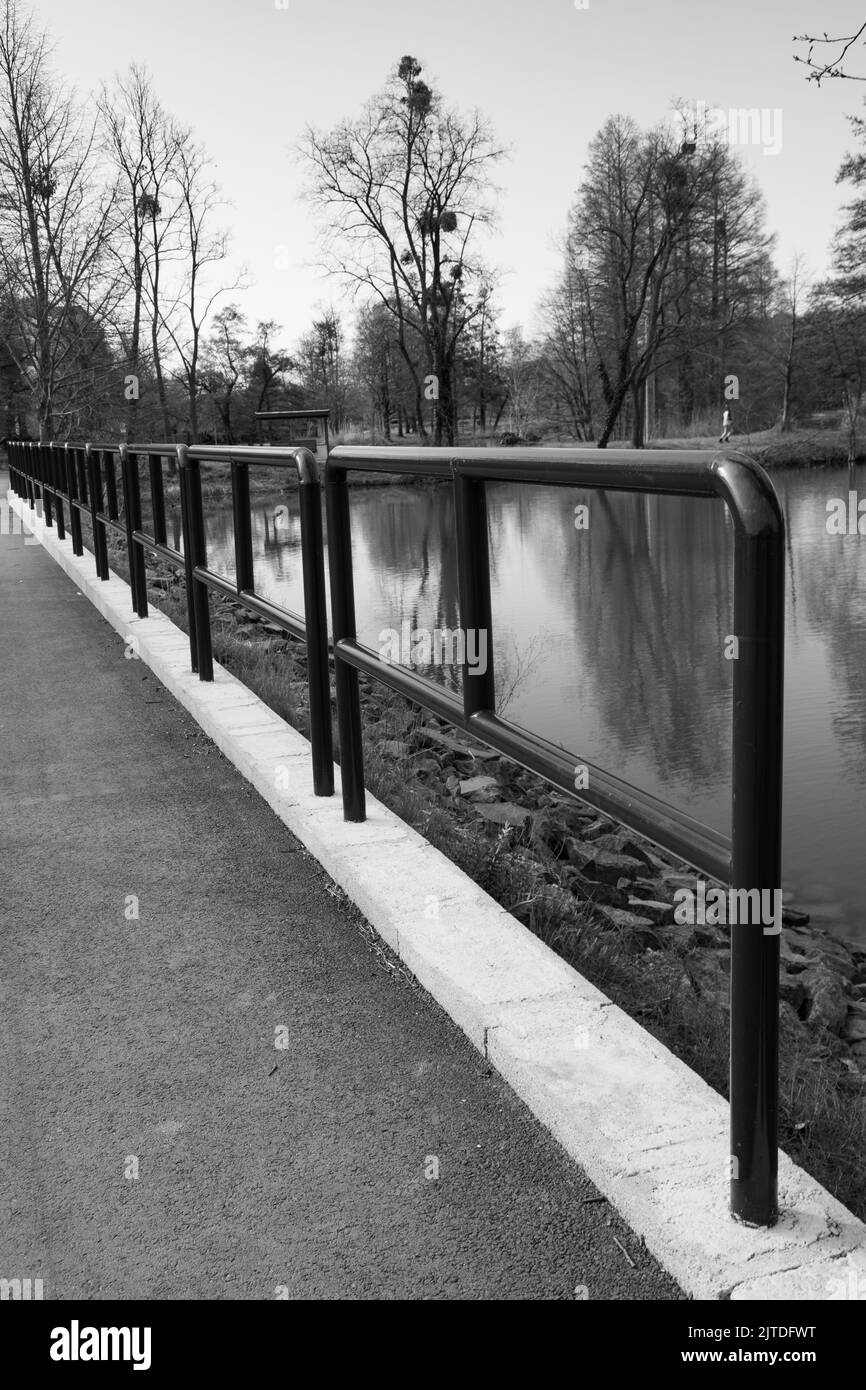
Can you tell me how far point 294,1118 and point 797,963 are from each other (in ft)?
12.5

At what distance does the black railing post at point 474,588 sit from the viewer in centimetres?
296

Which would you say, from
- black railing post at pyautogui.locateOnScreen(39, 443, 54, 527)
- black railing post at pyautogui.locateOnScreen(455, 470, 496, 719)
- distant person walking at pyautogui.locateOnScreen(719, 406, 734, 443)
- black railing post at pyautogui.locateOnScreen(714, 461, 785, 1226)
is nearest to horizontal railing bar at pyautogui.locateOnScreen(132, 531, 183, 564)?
black railing post at pyautogui.locateOnScreen(455, 470, 496, 719)

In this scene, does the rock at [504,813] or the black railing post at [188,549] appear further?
the rock at [504,813]

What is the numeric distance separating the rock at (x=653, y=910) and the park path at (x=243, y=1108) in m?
2.25

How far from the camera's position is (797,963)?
5.93m

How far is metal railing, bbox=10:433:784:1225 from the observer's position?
195 cm

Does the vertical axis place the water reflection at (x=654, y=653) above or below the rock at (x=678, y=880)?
above

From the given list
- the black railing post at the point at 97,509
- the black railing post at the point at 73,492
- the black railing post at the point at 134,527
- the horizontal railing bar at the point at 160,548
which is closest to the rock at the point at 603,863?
the horizontal railing bar at the point at 160,548

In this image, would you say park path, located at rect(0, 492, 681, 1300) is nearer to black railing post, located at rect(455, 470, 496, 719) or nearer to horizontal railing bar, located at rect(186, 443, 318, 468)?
black railing post, located at rect(455, 470, 496, 719)

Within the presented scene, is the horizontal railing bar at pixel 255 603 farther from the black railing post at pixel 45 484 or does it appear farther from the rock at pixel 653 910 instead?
the black railing post at pixel 45 484

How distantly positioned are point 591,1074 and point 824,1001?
2.99 metres

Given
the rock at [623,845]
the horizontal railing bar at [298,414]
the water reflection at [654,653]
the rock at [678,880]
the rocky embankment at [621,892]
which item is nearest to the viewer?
the rocky embankment at [621,892]

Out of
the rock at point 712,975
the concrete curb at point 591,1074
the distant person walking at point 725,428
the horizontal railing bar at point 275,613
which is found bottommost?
the rock at point 712,975
